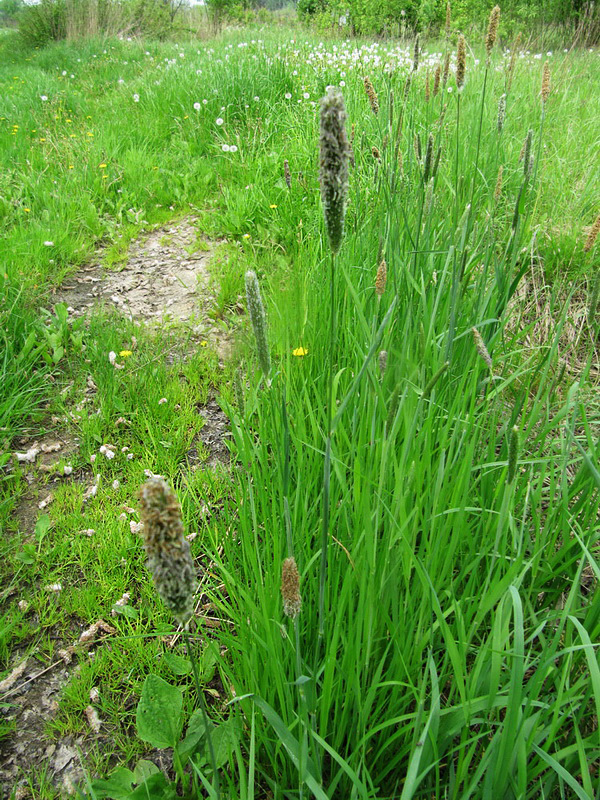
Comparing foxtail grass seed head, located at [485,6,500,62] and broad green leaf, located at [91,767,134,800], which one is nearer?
broad green leaf, located at [91,767,134,800]

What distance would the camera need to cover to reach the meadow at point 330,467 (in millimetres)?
1176

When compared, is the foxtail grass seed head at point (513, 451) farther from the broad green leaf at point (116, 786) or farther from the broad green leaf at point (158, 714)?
the broad green leaf at point (116, 786)

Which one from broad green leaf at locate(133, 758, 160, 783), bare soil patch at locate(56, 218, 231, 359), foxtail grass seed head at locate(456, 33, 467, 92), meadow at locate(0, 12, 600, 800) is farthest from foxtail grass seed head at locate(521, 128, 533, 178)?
broad green leaf at locate(133, 758, 160, 783)

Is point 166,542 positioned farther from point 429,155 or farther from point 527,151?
point 527,151

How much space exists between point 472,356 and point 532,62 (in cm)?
681

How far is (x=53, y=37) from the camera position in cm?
1504

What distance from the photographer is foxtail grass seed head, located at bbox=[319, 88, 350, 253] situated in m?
0.90

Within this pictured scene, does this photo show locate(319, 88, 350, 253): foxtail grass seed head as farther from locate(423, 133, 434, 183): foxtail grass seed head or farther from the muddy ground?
the muddy ground

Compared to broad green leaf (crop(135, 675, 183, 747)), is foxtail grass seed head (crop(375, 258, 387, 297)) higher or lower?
higher

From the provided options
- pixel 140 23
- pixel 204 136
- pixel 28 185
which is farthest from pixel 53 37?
pixel 28 185

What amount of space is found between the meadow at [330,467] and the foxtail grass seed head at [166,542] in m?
0.17

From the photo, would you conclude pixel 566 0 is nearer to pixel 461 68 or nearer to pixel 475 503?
pixel 461 68

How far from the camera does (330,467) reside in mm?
1536

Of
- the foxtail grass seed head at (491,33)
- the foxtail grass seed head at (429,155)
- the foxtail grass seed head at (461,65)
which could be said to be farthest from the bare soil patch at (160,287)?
the foxtail grass seed head at (491,33)
